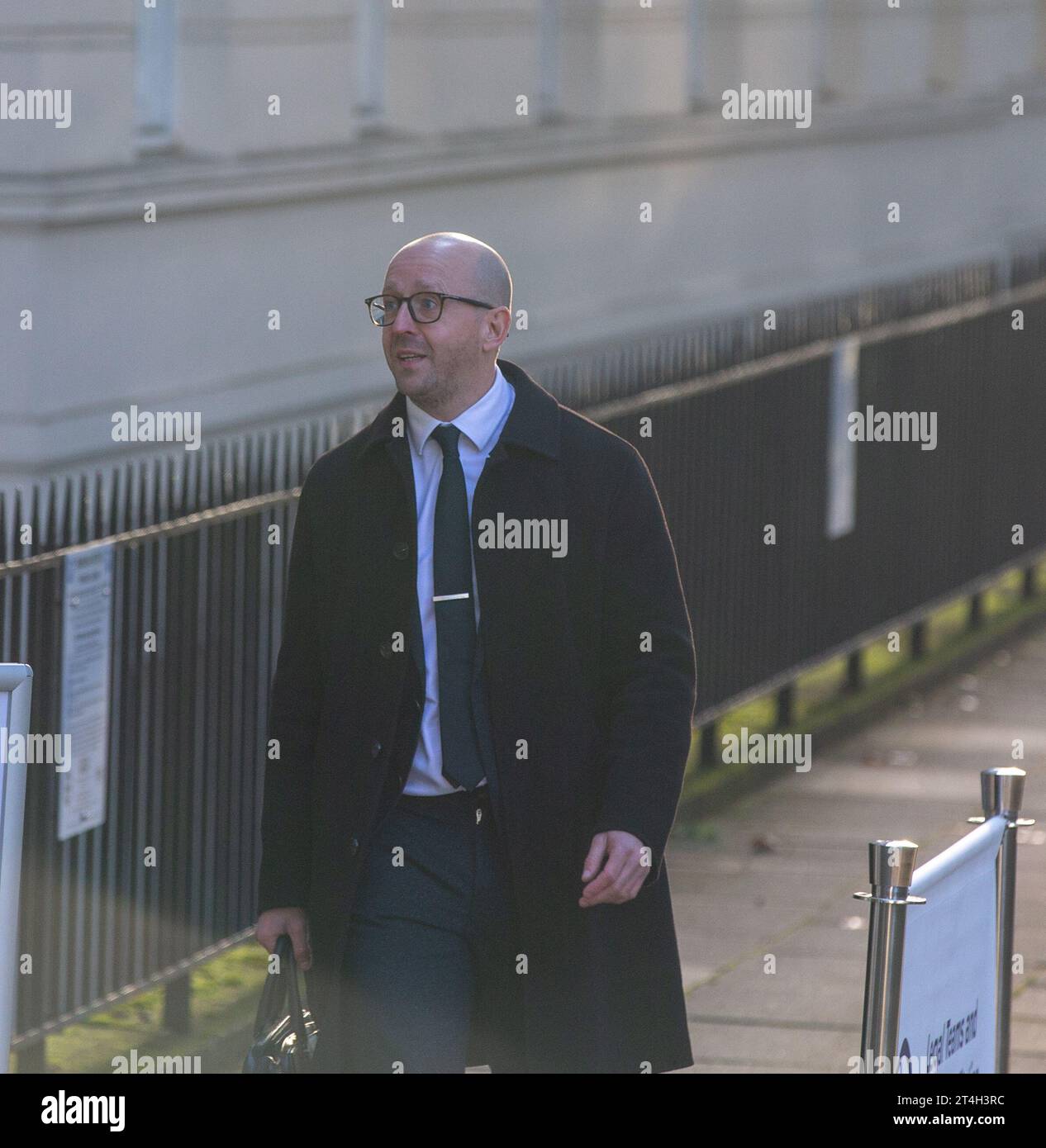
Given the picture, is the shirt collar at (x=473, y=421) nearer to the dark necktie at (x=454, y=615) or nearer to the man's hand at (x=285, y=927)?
the dark necktie at (x=454, y=615)

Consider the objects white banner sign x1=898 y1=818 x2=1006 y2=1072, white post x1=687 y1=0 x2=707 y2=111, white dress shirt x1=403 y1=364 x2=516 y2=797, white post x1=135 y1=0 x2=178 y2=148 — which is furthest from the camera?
white post x1=687 y1=0 x2=707 y2=111

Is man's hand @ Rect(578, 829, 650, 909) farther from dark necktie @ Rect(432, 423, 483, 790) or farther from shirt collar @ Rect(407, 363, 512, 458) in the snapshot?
shirt collar @ Rect(407, 363, 512, 458)

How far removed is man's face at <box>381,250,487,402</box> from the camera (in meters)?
3.97

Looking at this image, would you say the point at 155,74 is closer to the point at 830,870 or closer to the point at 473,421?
the point at 830,870

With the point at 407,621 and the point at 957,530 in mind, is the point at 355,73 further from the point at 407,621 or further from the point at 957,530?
the point at 407,621

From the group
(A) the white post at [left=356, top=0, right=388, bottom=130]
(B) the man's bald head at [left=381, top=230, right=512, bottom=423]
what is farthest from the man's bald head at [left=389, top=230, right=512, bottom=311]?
(A) the white post at [left=356, top=0, right=388, bottom=130]

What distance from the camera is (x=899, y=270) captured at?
66.6 ft

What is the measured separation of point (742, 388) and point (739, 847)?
81.0 inches

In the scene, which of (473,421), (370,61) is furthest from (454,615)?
(370,61)

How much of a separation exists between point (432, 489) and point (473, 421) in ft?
0.45

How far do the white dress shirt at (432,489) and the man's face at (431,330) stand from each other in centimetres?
10

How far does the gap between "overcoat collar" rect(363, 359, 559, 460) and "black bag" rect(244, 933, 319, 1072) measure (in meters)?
0.93

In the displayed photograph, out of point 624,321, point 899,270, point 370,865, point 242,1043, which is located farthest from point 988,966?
point 899,270

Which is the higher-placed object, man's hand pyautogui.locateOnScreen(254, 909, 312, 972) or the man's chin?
the man's chin
